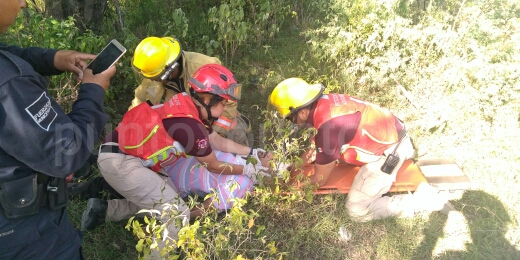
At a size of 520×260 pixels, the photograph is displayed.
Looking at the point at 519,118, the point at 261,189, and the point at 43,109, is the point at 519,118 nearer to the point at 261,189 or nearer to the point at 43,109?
the point at 261,189

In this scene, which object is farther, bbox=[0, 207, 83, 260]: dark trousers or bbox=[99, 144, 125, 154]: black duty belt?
bbox=[99, 144, 125, 154]: black duty belt

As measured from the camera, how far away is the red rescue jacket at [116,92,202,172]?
9.26 ft

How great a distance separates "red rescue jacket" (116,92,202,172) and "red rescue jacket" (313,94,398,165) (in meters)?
1.04

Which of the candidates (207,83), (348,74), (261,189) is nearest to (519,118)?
(348,74)

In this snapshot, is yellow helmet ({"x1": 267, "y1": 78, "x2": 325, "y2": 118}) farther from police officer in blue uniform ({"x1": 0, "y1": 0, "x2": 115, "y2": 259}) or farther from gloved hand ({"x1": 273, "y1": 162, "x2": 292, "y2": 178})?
police officer in blue uniform ({"x1": 0, "y1": 0, "x2": 115, "y2": 259})

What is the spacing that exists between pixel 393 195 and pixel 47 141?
9.91ft

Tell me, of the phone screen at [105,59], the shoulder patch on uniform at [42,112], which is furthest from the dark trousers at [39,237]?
the phone screen at [105,59]

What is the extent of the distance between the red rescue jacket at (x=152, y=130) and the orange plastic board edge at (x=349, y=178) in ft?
4.05

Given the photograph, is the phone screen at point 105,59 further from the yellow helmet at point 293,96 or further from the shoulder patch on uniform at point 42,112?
the yellow helmet at point 293,96

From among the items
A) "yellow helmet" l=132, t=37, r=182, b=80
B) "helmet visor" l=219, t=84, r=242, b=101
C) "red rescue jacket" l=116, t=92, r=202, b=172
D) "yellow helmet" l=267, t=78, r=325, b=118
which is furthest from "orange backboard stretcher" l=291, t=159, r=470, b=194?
"yellow helmet" l=132, t=37, r=182, b=80

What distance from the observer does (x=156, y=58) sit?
350cm

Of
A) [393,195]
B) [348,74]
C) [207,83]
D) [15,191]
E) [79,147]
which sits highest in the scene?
[79,147]

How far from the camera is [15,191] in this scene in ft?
5.62

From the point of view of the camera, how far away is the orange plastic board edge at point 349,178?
3590 millimetres
